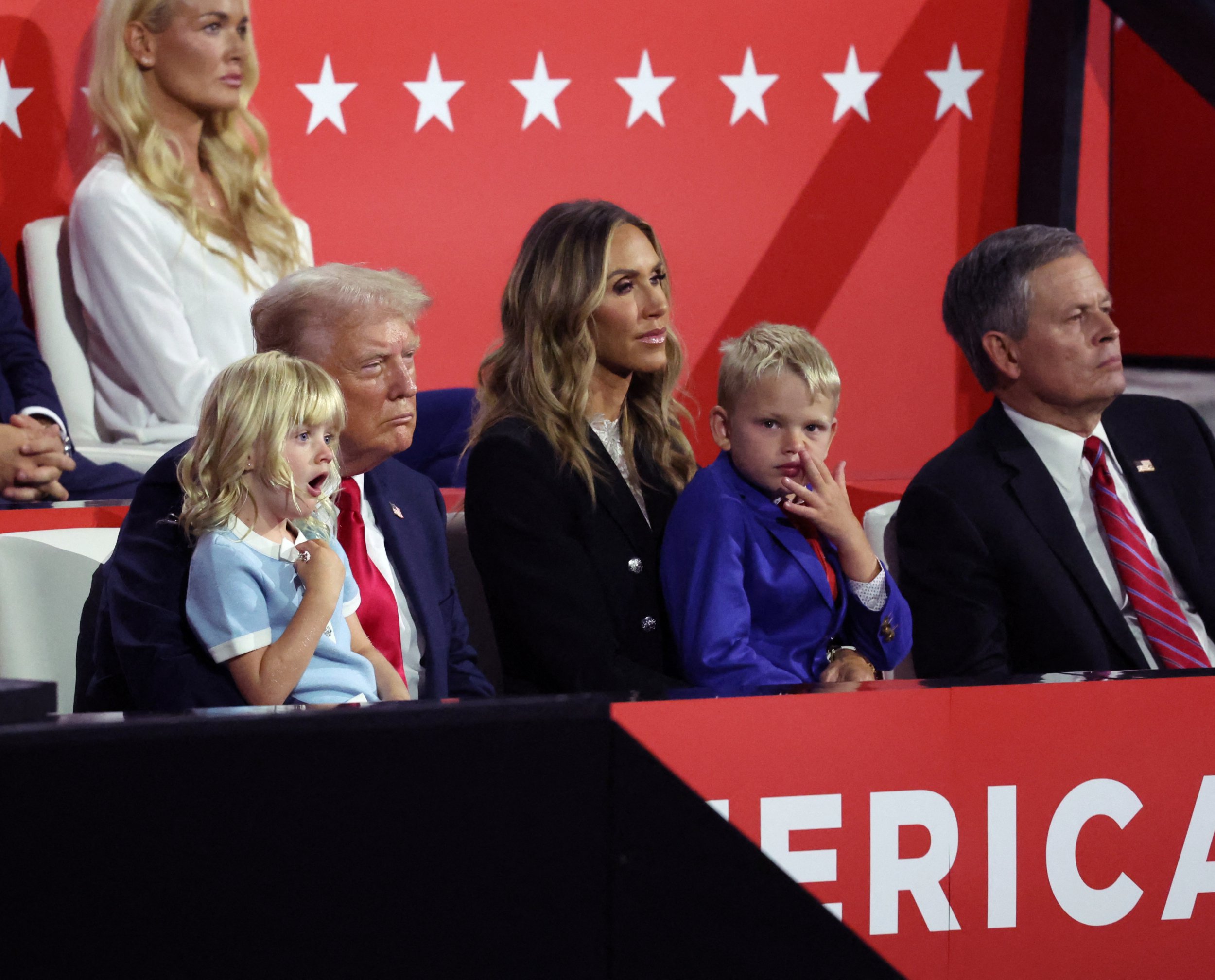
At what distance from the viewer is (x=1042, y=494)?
2.36 m

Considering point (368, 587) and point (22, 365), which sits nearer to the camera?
point (368, 587)

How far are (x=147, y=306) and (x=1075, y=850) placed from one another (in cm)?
260

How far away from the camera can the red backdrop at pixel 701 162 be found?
4.13 metres

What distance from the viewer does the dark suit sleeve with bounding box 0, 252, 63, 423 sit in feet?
10.5

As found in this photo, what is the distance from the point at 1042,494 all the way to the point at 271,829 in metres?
1.54

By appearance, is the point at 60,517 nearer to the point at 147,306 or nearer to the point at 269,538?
the point at 269,538

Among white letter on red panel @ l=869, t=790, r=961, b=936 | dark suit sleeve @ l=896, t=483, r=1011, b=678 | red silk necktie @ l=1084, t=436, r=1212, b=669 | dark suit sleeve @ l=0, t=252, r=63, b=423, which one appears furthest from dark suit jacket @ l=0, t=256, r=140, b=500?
white letter on red panel @ l=869, t=790, r=961, b=936

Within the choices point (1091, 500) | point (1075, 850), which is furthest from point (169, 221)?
point (1075, 850)

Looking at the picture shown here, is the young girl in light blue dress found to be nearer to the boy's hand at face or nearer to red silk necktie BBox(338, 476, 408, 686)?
red silk necktie BBox(338, 476, 408, 686)

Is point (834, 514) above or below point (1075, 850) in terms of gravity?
above

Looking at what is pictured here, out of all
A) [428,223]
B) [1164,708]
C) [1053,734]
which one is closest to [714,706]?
[1053,734]

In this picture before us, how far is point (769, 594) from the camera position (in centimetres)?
216

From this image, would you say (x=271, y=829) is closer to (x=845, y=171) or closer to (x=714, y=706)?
(x=714, y=706)

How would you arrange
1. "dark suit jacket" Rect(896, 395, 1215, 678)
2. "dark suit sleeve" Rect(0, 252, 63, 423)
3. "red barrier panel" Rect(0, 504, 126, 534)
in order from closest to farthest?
"dark suit jacket" Rect(896, 395, 1215, 678)
"red barrier panel" Rect(0, 504, 126, 534)
"dark suit sleeve" Rect(0, 252, 63, 423)
